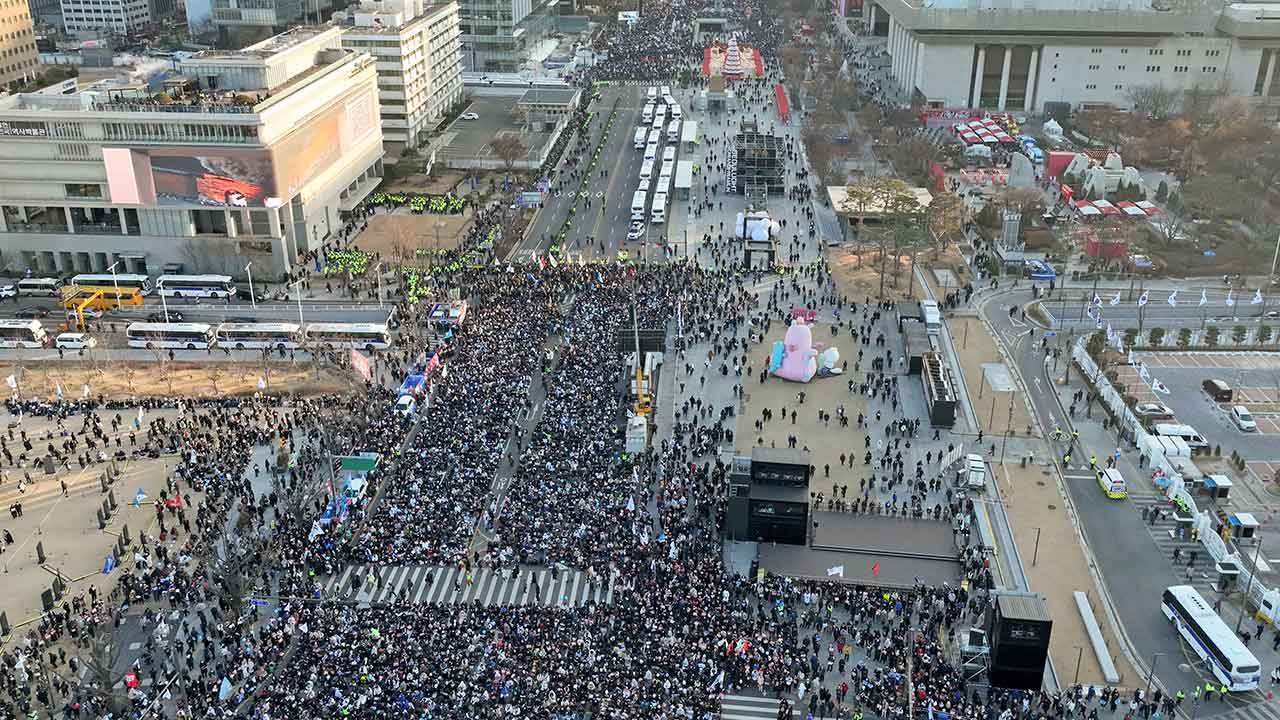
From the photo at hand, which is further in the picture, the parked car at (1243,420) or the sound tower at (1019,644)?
the parked car at (1243,420)

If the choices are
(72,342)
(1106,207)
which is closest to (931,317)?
(1106,207)

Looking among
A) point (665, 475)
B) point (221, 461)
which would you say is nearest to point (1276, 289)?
point (665, 475)

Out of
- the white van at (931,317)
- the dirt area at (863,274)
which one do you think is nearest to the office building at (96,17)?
the dirt area at (863,274)

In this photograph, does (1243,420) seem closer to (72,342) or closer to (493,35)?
(72,342)

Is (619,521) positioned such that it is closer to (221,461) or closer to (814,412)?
(814,412)

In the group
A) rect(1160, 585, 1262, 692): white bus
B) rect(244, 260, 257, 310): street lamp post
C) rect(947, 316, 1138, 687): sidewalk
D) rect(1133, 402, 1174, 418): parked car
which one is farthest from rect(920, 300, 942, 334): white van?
rect(244, 260, 257, 310): street lamp post

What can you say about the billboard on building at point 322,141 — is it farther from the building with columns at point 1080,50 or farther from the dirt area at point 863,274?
the building with columns at point 1080,50
